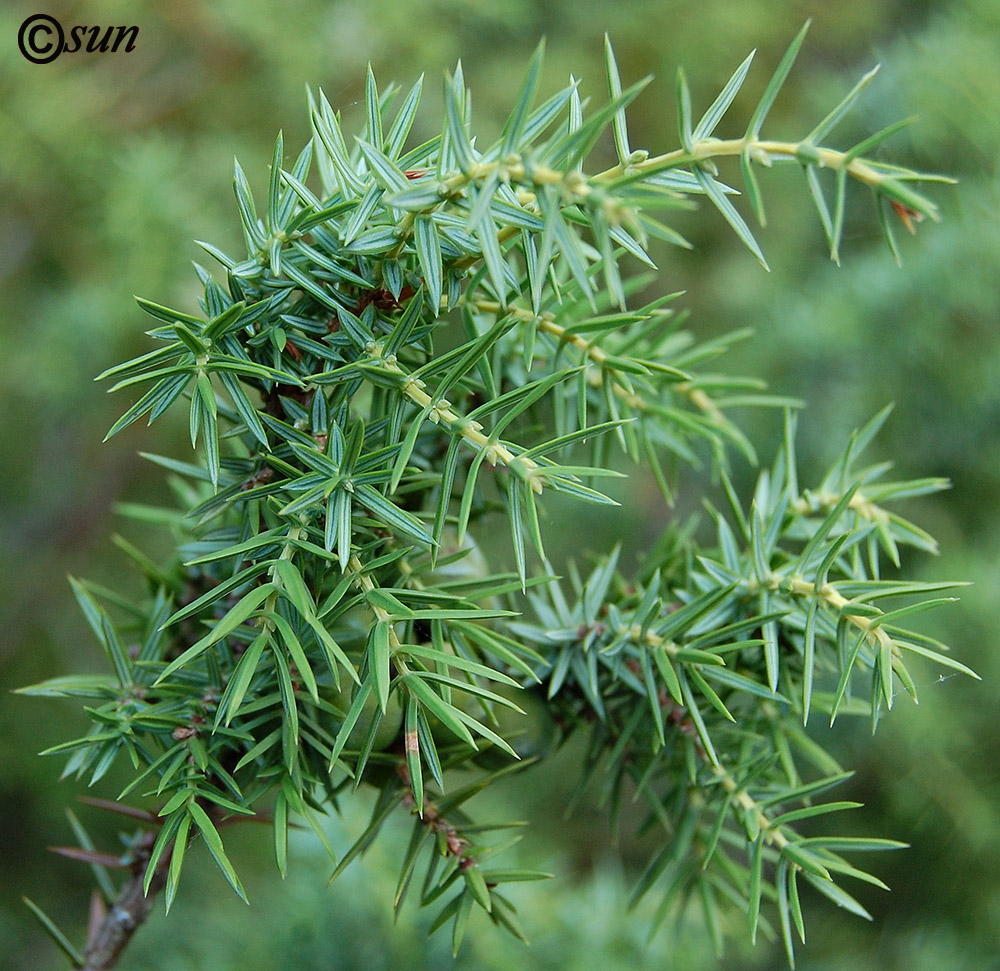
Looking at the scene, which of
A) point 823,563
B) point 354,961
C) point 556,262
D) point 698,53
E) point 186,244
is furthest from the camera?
point 698,53

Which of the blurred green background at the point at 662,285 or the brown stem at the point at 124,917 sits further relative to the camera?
the blurred green background at the point at 662,285

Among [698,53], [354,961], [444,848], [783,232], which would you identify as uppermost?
[698,53]

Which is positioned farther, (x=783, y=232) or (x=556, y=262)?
(x=783, y=232)

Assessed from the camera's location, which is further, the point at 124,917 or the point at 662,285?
the point at 662,285

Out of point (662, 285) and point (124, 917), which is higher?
point (662, 285)

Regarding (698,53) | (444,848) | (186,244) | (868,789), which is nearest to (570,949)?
(444,848)

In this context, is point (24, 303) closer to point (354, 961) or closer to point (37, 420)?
point (37, 420)

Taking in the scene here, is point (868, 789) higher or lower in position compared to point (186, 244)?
lower

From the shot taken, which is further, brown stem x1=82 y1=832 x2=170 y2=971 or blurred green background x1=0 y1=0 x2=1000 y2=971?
blurred green background x1=0 y1=0 x2=1000 y2=971
